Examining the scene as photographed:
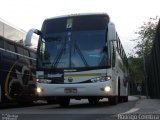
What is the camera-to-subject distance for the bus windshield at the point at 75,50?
51.9 ft

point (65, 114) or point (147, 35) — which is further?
point (147, 35)

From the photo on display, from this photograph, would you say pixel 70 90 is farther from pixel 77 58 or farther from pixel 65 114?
pixel 65 114

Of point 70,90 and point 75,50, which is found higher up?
point 75,50

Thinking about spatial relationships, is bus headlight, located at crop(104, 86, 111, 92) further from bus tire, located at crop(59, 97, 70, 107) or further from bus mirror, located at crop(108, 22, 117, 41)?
bus tire, located at crop(59, 97, 70, 107)

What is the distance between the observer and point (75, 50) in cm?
1598

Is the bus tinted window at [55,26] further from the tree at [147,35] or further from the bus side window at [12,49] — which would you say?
the tree at [147,35]

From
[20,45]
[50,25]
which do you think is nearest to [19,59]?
[20,45]

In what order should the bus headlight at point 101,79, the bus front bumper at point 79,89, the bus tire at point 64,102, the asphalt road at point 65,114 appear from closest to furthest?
1. the asphalt road at point 65,114
2. the bus front bumper at point 79,89
3. the bus headlight at point 101,79
4. the bus tire at point 64,102

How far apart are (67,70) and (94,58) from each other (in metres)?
1.01

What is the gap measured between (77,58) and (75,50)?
29cm

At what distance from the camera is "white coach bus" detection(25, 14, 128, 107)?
15633 millimetres

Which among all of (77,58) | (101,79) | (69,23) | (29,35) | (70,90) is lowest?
(70,90)

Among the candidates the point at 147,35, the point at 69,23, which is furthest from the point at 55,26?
the point at 147,35

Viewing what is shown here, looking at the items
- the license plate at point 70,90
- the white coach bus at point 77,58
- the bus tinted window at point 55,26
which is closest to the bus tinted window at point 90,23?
the white coach bus at point 77,58
